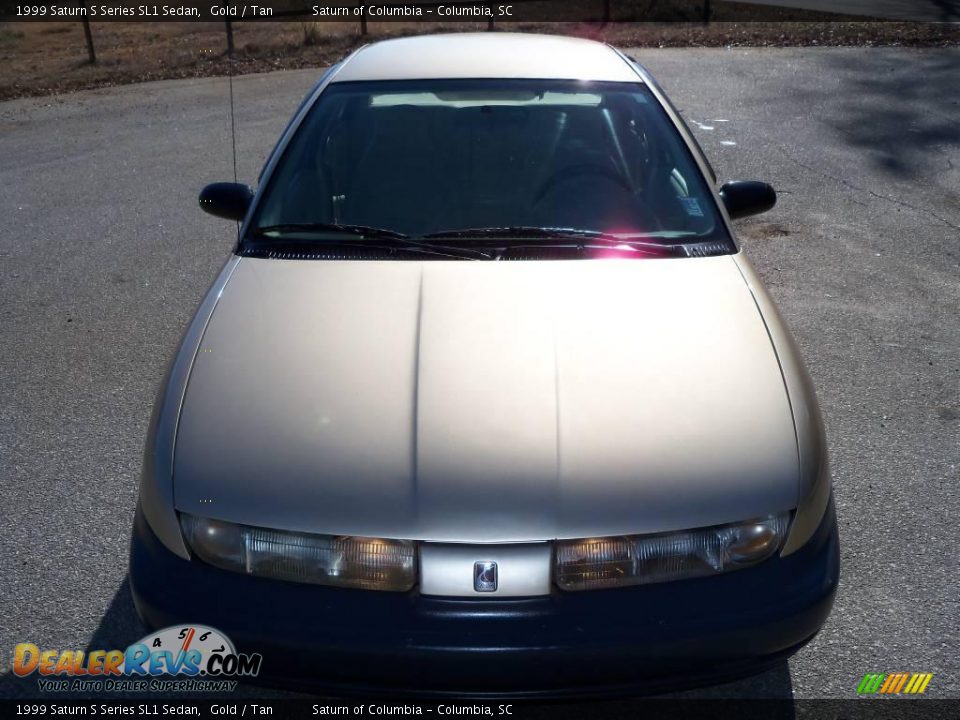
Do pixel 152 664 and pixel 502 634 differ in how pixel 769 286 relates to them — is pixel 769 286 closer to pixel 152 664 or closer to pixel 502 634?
pixel 502 634

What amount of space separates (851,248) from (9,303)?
5096mm

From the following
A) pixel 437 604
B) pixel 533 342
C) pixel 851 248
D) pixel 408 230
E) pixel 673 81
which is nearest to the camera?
pixel 437 604

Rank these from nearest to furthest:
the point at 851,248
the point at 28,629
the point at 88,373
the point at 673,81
Answer: the point at 28,629 → the point at 88,373 → the point at 851,248 → the point at 673,81

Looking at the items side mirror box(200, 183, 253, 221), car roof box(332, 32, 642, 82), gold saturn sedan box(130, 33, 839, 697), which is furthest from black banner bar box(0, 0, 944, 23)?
gold saturn sedan box(130, 33, 839, 697)

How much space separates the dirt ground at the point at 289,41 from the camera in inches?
538

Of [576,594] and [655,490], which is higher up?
[655,490]

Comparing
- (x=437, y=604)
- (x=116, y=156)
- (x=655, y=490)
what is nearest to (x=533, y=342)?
(x=655, y=490)

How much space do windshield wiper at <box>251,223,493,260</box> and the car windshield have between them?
1cm

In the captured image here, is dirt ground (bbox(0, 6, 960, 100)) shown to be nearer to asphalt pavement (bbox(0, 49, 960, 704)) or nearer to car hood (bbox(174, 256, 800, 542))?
asphalt pavement (bbox(0, 49, 960, 704))

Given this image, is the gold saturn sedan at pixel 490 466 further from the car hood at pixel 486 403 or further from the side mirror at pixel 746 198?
the side mirror at pixel 746 198

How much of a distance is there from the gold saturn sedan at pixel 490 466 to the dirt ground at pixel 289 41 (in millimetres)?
10848

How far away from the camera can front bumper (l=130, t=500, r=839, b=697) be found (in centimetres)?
222

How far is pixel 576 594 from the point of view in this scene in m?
2.28

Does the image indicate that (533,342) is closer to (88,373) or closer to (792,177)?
(88,373)
